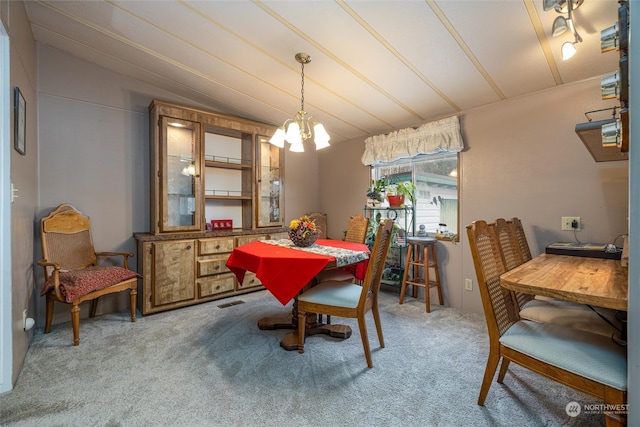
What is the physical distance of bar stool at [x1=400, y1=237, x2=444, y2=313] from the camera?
3.00 m

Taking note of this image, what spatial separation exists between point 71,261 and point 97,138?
126cm

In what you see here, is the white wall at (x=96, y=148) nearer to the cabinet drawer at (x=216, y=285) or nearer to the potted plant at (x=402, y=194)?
the cabinet drawer at (x=216, y=285)

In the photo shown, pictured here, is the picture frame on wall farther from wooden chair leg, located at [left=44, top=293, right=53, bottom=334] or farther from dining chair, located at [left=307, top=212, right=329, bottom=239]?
dining chair, located at [left=307, top=212, right=329, bottom=239]

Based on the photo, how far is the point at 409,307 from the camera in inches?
120

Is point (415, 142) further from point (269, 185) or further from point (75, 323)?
point (75, 323)

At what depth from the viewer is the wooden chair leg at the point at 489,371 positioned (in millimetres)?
1439

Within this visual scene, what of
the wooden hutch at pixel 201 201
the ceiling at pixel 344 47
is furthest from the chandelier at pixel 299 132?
the wooden hutch at pixel 201 201

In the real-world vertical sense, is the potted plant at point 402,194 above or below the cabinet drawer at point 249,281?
above

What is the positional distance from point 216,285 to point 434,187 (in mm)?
2834

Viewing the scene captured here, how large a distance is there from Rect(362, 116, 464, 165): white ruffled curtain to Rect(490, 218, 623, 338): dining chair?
1.26 m

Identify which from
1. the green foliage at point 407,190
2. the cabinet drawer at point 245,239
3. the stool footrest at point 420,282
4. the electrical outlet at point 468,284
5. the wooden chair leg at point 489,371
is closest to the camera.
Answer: the wooden chair leg at point 489,371

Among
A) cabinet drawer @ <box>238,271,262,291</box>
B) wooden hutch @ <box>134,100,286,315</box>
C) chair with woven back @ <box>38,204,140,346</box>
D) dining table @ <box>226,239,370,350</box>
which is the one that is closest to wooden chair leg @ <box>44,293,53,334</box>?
chair with woven back @ <box>38,204,140,346</box>

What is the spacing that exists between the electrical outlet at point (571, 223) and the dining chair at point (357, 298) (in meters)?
1.63

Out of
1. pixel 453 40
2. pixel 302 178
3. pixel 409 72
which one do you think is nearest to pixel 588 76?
pixel 453 40
